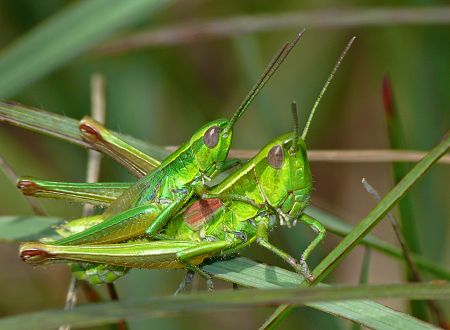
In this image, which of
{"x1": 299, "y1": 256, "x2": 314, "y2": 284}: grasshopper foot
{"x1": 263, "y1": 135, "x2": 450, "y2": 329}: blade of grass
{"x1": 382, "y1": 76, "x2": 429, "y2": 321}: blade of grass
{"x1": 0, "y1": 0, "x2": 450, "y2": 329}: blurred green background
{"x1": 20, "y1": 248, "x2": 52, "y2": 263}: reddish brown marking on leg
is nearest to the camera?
{"x1": 263, "y1": 135, "x2": 450, "y2": 329}: blade of grass

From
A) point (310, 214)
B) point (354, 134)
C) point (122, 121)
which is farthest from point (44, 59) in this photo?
point (354, 134)

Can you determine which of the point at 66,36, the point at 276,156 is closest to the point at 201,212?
the point at 276,156

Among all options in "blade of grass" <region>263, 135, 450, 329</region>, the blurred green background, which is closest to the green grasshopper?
"blade of grass" <region>263, 135, 450, 329</region>

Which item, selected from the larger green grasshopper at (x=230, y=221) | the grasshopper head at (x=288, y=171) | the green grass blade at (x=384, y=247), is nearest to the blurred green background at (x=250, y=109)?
the green grass blade at (x=384, y=247)

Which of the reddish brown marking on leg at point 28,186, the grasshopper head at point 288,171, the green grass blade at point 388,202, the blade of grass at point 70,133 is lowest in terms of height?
the green grass blade at point 388,202

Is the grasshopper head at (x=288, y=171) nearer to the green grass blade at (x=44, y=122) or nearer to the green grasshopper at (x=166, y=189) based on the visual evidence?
the green grasshopper at (x=166, y=189)

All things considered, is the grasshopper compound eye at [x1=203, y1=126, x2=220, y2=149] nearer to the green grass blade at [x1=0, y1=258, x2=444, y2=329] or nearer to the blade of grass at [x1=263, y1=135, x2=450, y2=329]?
the blade of grass at [x1=263, y1=135, x2=450, y2=329]

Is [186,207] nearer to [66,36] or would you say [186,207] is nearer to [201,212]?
[201,212]

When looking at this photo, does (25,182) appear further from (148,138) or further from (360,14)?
(360,14)
